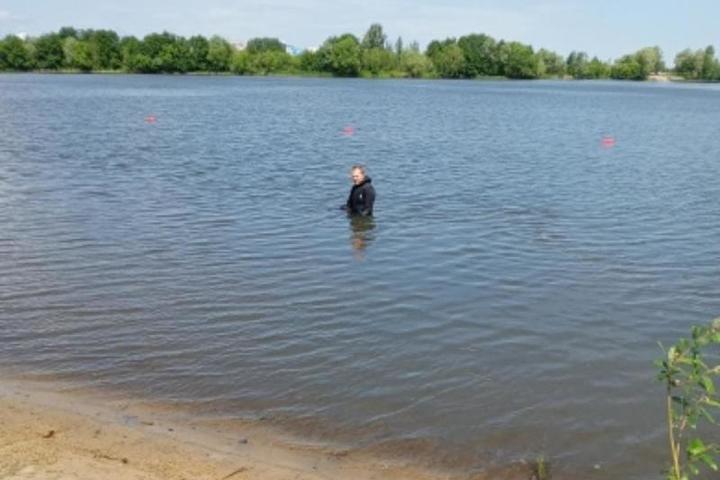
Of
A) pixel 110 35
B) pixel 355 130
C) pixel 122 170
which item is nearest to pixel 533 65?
pixel 110 35

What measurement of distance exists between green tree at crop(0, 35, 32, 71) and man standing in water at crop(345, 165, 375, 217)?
168820mm

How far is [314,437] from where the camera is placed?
859cm

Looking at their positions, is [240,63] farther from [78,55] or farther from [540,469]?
[540,469]

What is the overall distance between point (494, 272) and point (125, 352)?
7.34 metres

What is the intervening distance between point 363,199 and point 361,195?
5.0 inches

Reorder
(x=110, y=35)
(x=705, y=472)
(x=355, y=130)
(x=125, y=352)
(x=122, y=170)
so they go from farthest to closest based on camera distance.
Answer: (x=110, y=35)
(x=355, y=130)
(x=122, y=170)
(x=125, y=352)
(x=705, y=472)

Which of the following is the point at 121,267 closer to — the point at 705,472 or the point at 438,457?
the point at 438,457

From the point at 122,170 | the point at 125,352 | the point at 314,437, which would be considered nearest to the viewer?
the point at 314,437

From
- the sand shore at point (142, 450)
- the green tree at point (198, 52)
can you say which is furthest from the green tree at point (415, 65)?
the sand shore at point (142, 450)

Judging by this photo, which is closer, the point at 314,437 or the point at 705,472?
the point at 705,472

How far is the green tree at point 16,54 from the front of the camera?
169 meters

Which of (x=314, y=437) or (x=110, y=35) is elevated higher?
(x=110, y=35)

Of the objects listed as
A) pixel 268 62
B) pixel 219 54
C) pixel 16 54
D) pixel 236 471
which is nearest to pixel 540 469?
pixel 236 471

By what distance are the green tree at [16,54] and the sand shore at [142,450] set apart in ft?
585
